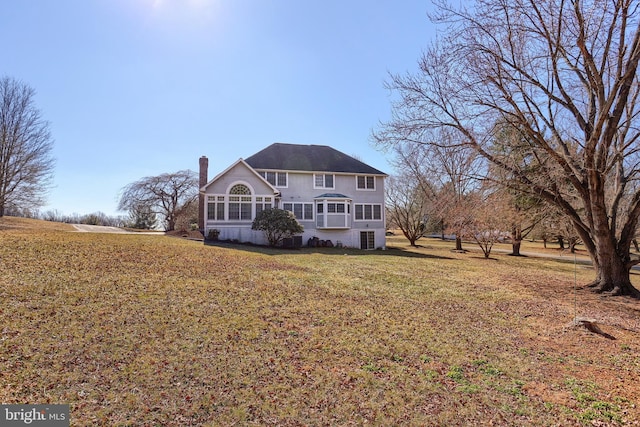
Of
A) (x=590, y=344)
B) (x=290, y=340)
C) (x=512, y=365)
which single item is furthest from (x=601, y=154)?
(x=290, y=340)

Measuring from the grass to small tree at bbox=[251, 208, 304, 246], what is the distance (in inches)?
400

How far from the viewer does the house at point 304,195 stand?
821 inches

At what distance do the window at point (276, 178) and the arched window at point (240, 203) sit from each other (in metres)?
2.57

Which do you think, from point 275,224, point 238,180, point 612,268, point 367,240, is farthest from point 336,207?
point 612,268

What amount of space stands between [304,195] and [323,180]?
1956 millimetres

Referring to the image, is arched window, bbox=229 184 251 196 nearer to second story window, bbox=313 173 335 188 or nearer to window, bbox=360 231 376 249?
second story window, bbox=313 173 335 188

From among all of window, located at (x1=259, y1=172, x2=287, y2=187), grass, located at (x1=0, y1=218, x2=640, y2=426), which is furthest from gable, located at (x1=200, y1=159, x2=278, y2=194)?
grass, located at (x1=0, y1=218, x2=640, y2=426)

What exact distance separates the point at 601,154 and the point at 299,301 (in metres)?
9.49

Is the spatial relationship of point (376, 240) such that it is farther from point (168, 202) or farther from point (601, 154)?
point (168, 202)

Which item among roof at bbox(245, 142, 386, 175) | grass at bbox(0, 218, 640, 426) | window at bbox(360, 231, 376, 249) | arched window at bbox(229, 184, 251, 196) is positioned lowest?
grass at bbox(0, 218, 640, 426)

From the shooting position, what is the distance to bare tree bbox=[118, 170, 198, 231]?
101 ft

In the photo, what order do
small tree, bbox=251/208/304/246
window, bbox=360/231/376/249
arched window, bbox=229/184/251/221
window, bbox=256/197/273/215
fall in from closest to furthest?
small tree, bbox=251/208/304/246 < arched window, bbox=229/184/251/221 < window, bbox=256/197/273/215 < window, bbox=360/231/376/249

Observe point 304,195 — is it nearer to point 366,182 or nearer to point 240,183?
point 240,183

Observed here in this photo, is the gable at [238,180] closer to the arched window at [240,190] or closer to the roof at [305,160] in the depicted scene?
the arched window at [240,190]
